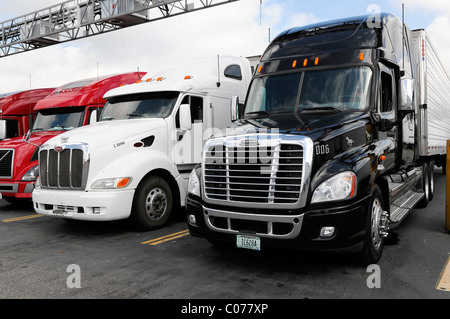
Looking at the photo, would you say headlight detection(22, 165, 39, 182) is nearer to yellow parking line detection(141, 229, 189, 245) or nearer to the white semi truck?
the white semi truck

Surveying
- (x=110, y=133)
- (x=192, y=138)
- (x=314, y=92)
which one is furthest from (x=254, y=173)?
(x=192, y=138)

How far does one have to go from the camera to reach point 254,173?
448 centimetres

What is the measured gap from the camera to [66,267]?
200 inches

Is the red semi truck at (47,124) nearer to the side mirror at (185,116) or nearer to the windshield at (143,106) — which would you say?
the windshield at (143,106)

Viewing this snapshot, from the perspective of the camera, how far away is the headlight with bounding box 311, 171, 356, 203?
416cm

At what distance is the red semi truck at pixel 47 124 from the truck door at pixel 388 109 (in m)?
6.13

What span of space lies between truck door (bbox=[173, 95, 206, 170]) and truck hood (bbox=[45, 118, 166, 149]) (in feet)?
1.69

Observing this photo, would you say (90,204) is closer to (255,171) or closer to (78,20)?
(255,171)

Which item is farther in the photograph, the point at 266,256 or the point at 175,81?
the point at 175,81

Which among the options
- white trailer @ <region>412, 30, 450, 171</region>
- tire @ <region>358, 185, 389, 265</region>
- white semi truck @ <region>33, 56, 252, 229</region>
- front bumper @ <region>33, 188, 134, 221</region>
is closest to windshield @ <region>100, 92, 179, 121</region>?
white semi truck @ <region>33, 56, 252, 229</region>
